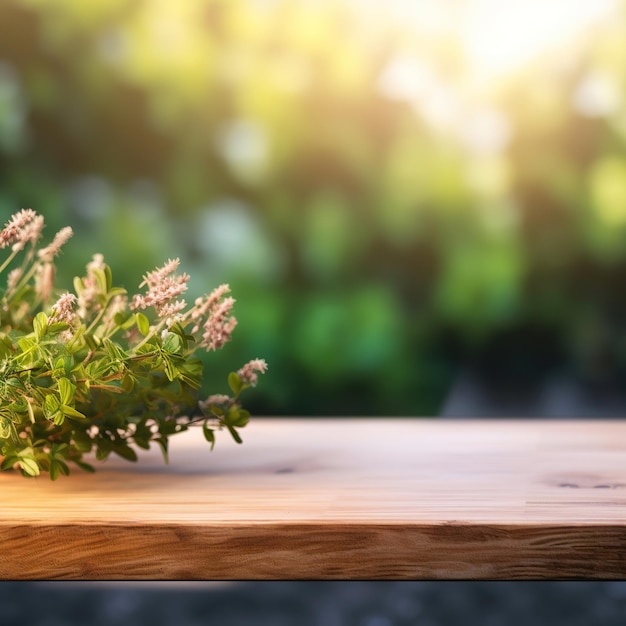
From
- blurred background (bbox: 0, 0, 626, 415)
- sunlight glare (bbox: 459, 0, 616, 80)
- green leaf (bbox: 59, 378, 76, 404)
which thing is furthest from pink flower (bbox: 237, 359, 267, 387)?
sunlight glare (bbox: 459, 0, 616, 80)

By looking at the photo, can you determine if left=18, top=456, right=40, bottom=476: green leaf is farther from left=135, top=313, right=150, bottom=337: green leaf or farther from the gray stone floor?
the gray stone floor

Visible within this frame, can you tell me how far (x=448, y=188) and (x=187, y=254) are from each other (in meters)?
0.76

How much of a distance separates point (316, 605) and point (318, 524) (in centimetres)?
194

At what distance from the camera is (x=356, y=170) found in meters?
2.77

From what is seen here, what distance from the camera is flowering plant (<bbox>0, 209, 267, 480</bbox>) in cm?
80

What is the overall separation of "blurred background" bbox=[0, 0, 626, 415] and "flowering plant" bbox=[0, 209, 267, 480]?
5.86 feet

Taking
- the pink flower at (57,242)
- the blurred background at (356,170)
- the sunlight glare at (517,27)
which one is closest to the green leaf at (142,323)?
the pink flower at (57,242)

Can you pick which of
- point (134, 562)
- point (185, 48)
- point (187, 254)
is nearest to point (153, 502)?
point (134, 562)

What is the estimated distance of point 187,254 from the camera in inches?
108

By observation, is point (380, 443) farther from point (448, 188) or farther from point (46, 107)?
point (46, 107)

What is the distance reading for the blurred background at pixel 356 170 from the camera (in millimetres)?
2725

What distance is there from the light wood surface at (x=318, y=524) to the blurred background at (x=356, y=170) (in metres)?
1.80

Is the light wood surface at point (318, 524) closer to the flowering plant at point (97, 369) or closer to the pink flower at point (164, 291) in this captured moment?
the flowering plant at point (97, 369)

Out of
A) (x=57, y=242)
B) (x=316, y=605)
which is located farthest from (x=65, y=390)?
(x=316, y=605)
